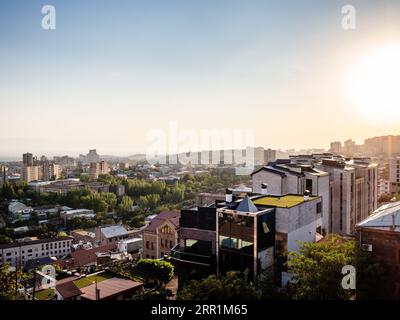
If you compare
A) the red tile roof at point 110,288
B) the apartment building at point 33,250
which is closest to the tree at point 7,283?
the red tile roof at point 110,288

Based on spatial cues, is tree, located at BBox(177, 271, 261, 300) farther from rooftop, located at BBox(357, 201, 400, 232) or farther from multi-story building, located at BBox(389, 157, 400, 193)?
multi-story building, located at BBox(389, 157, 400, 193)

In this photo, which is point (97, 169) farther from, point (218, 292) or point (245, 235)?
point (218, 292)

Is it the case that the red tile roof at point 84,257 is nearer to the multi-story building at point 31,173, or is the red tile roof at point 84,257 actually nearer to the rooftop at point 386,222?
the rooftop at point 386,222

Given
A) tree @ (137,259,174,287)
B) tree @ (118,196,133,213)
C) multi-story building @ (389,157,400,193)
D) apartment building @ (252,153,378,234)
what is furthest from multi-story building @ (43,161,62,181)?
tree @ (137,259,174,287)

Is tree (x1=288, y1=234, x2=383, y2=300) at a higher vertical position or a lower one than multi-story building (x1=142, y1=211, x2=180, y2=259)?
higher

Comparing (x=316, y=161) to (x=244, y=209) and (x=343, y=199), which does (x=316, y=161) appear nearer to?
(x=343, y=199)
